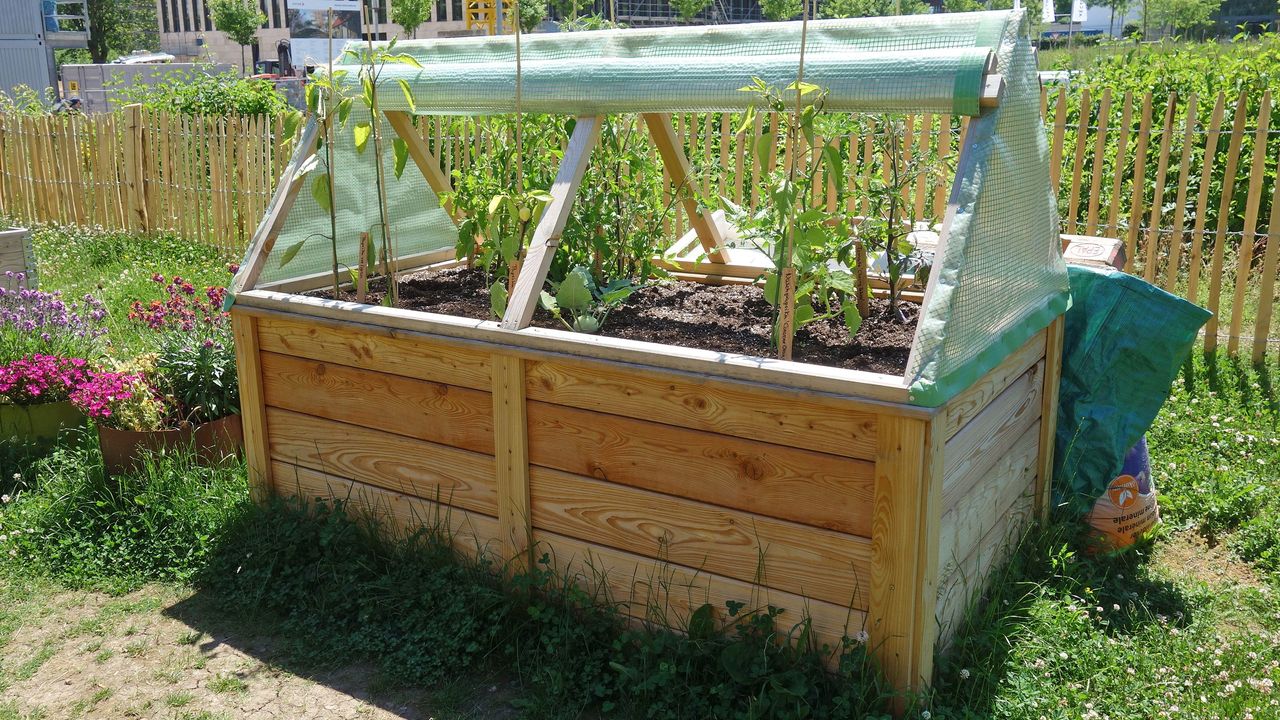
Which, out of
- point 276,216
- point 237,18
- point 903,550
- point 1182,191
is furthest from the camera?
point 237,18

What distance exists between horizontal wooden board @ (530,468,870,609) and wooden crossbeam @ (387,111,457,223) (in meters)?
1.42

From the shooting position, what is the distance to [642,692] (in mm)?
2805

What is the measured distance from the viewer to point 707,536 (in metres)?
2.84

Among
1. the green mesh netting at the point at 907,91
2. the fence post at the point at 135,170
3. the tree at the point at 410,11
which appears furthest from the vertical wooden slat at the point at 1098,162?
the tree at the point at 410,11

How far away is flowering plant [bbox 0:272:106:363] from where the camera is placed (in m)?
4.90

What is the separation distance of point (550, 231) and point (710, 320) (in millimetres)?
684

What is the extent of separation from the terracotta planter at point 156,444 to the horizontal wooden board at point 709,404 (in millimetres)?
1933

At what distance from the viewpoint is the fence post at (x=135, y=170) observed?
927 cm

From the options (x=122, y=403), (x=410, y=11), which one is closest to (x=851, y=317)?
(x=122, y=403)

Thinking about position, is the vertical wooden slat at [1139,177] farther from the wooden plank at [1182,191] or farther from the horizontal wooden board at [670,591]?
the horizontal wooden board at [670,591]

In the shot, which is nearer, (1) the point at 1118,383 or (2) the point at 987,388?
(2) the point at 987,388

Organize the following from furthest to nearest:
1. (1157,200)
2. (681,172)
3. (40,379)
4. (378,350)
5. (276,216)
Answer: (1157,200) → (40,379) → (681,172) → (276,216) → (378,350)

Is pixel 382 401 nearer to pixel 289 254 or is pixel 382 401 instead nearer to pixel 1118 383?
pixel 289 254

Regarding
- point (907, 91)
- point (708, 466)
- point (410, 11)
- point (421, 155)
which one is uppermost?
point (410, 11)
